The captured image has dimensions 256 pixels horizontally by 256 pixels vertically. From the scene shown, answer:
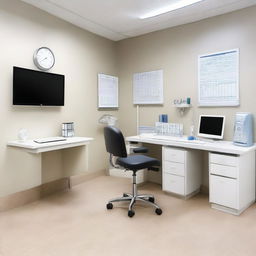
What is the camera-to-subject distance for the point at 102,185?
367 cm

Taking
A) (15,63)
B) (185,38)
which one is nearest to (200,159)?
(185,38)

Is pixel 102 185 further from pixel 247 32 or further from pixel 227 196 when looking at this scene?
pixel 247 32

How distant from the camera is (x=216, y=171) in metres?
2.70

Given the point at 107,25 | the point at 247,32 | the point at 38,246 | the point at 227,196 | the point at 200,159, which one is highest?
the point at 107,25

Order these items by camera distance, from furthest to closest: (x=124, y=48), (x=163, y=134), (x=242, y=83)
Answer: (x=124, y=48) → (x=163, y=134) → (x=242, y=83)

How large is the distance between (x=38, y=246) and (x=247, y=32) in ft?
11.0

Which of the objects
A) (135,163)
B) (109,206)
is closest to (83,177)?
(109,206)

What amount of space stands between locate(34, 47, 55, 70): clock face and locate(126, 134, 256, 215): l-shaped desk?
1749mm

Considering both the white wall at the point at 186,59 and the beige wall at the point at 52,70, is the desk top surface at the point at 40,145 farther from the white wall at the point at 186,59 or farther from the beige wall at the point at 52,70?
the white wall at the point at 186,59

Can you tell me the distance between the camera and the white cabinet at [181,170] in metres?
3.01

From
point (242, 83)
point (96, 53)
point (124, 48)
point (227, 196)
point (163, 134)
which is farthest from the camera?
point (124, 48)

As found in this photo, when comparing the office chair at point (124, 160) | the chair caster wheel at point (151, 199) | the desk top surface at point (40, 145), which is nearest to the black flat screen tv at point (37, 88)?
the desk top surface at point (40, 145)

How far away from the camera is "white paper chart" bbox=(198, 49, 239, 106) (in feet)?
10.00

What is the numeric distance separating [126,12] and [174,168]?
224 centimetres
